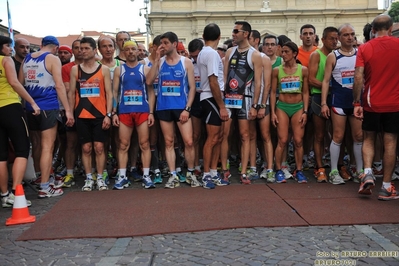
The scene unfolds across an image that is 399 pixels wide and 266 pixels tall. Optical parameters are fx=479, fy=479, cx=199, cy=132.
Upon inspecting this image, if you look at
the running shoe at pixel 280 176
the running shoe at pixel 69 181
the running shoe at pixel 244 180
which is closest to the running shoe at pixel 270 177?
the running shoe at pixel 280 176

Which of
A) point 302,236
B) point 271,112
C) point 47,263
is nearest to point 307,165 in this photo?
point 271,112

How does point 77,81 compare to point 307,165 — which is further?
point 307,165

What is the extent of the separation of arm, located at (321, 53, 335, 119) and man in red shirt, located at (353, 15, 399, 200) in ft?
2.95

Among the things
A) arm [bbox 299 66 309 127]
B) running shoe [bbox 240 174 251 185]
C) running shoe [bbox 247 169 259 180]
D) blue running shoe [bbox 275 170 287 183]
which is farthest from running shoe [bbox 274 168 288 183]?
arm [bbox 299 66 309 127]

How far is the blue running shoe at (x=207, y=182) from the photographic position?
7.18m

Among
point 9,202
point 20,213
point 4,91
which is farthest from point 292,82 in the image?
point 9,202

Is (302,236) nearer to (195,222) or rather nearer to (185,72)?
(195,222)

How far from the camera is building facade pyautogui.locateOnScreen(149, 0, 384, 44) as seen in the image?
2156 inches

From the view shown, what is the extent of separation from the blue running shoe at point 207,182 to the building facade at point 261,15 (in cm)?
4843

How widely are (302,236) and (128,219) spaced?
1.99 metres

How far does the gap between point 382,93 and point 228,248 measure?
3180 mm

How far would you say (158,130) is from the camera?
8.19 m

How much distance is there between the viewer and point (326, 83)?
287 inches

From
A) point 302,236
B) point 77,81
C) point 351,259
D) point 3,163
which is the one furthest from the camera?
point 77,81
